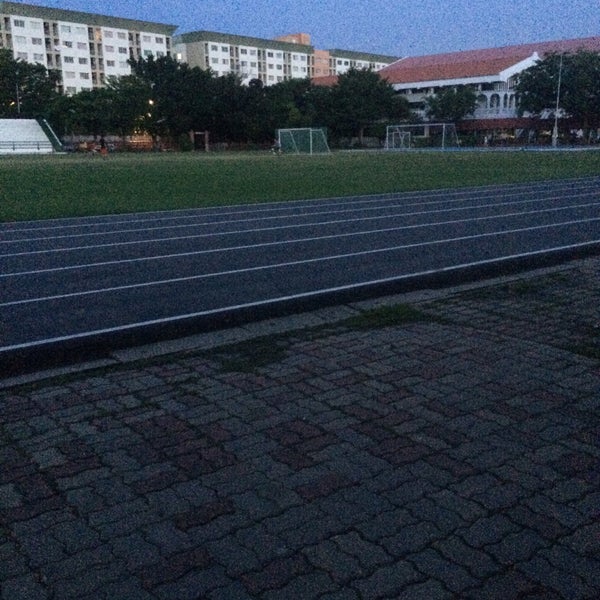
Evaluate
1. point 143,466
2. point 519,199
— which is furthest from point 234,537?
point 519,199

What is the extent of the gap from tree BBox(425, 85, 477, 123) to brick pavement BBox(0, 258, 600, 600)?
72.6 metres

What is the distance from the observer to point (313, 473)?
3793 mm

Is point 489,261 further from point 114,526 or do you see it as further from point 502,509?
point 114,526

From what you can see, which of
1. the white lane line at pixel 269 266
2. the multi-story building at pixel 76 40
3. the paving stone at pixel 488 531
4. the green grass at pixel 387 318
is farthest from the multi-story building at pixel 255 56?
the paving stone at pixel 488 531

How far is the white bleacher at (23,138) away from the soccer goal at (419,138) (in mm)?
33646

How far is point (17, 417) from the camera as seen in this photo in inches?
181

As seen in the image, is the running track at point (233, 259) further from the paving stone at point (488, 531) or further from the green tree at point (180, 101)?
the green tree at point (180, 101)

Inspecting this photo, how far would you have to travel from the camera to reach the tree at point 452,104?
7388cm

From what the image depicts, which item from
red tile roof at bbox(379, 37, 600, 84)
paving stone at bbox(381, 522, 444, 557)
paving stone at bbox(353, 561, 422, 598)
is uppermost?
red tile roof at bbox(379, 37, 600, 84)

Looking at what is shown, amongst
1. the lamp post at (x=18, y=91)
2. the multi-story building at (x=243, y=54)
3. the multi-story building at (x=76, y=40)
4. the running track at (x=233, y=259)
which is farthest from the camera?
the multi-story building at (x=243, y=54)

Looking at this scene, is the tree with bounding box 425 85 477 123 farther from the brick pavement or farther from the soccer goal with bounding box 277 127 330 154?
the brick pavement

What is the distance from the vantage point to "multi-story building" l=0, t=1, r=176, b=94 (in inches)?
3654

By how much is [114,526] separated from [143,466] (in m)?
0.59

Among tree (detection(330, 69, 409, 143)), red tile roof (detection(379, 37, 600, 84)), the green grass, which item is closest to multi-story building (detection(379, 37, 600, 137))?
red tile roof (detection(379, 37, 600, 84))
